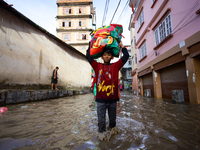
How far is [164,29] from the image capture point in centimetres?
705

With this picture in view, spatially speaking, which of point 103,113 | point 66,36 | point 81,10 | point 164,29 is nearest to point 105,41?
point 103,113

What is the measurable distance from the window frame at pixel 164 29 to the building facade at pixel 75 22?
18.9 meters

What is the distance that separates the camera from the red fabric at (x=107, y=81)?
190 cm

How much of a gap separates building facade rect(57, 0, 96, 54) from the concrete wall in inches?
653

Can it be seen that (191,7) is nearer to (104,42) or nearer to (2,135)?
(104,42)

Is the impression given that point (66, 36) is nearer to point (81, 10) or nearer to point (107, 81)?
point (81, 10)

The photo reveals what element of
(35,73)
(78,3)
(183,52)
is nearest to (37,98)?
(35,73)

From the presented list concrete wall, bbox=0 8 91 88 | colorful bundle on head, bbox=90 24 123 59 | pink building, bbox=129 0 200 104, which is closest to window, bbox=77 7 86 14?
concrete wall, bbox=0 8 91 88

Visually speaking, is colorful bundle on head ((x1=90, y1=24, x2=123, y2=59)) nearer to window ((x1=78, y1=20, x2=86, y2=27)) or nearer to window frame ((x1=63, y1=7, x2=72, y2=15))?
window ((x1=78, y1=20, x2=86, y2=27))

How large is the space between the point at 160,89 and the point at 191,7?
16.6 feet

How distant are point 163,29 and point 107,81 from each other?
23.3 ft

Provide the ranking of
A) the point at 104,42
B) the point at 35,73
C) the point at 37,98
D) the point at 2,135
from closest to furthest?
the point at 2,135 → the point at 104,42 → the point at 37,98 → the point at 35,73

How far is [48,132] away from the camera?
1874mm

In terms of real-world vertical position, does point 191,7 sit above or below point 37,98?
above
